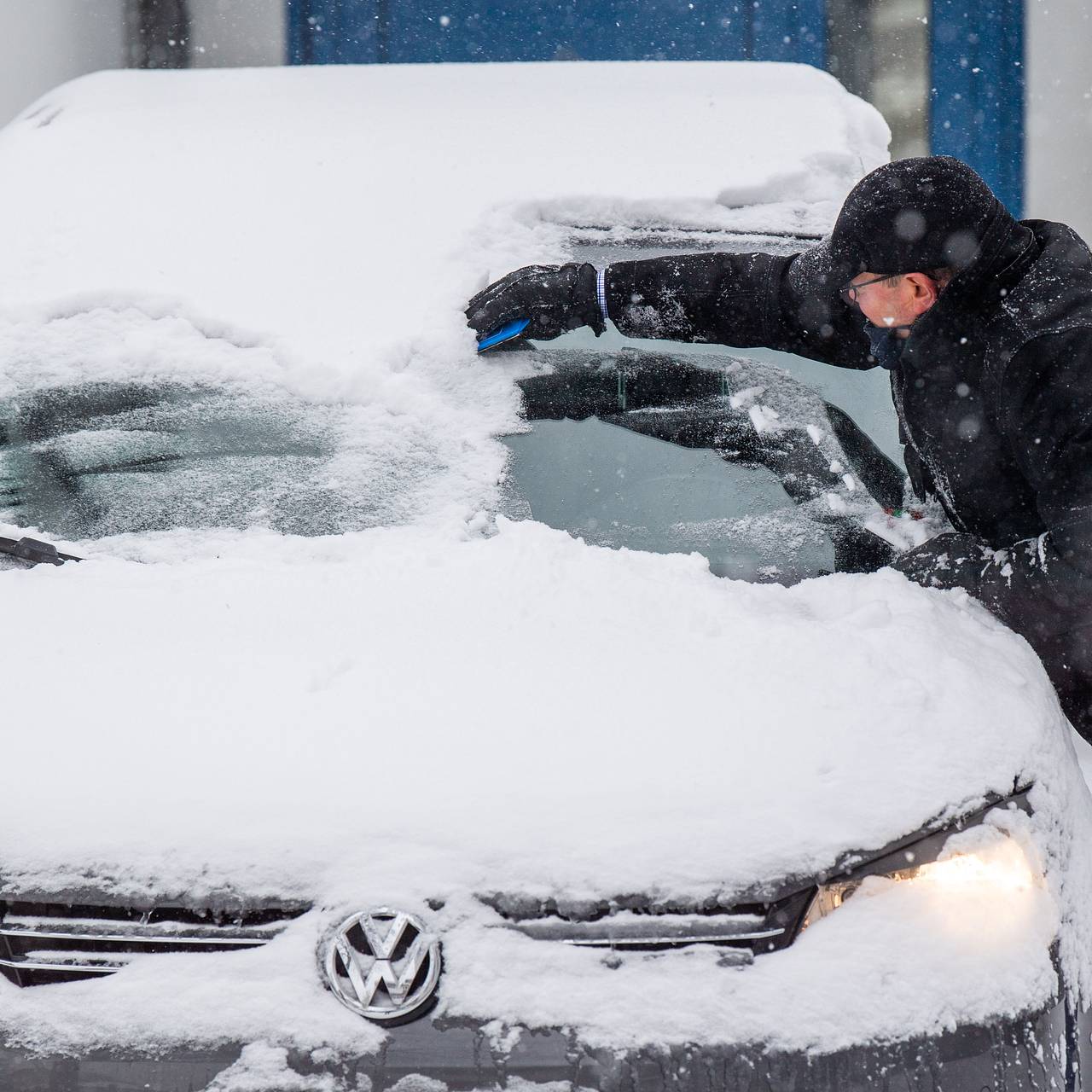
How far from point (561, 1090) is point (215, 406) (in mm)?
1515

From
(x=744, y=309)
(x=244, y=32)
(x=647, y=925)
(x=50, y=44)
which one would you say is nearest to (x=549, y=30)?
(x=244, y=32)

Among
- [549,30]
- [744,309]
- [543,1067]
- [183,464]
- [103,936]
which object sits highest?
[549,30]

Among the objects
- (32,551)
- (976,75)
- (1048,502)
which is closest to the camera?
(32,551)

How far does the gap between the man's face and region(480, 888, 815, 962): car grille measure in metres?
1.25

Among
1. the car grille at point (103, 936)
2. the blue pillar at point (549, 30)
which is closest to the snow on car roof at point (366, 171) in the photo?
the car grille at point (103, 936)

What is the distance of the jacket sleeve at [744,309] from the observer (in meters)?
2.66

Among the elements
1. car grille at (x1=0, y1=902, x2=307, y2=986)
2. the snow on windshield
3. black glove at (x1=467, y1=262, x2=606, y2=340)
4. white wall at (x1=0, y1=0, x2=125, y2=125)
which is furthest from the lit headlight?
white wall at (x1=0, y1=0, x2=125, y2=125)

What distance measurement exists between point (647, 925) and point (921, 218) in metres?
1.36

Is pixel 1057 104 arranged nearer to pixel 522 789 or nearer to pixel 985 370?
pixel 985 370

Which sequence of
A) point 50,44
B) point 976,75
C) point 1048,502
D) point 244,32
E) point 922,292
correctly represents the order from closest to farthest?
point 1048,502, point 922,292, point 50,44, point 244,32, point 976,75

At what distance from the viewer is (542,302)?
2.59 metres

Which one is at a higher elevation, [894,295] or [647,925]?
[894,295]

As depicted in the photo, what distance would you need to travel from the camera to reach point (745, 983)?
4.67 feet

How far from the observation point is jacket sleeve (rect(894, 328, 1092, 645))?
2.08 m
